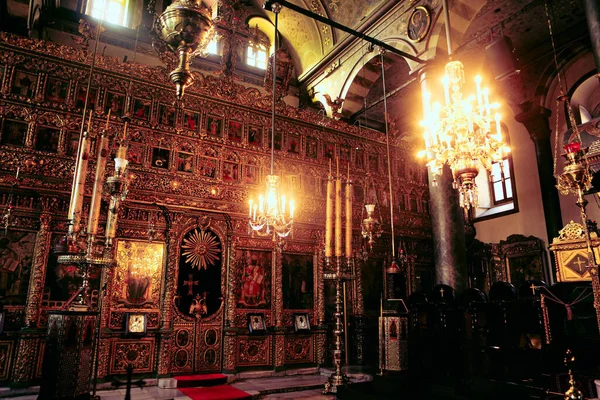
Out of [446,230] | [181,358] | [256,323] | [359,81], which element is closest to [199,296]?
[181,358]

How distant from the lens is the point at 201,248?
7953 millimetres

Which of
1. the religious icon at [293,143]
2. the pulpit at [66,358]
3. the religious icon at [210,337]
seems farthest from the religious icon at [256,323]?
the pulpit at [66,358]

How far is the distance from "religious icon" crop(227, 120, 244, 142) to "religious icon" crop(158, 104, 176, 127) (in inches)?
48.3

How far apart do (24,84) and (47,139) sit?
1.09 metres

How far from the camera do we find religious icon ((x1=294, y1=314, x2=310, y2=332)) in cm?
848

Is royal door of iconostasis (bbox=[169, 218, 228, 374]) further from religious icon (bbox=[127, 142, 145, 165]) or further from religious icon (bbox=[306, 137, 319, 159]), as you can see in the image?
religious icon (bbox=[306, 137, 319, 159])

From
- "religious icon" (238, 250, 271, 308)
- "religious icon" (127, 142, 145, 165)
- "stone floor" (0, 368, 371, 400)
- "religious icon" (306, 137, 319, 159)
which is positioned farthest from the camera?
"religious icon" (306, 137, 319, 159)

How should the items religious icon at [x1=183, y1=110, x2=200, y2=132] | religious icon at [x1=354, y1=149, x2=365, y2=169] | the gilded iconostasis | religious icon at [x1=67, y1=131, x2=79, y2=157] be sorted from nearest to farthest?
the gilded iconostasis < religious icon at [x1=67, y1=131, x2=79, y2=157] < religious icon at [x1=183, y1=110, x2=200, y2=132] < religious icon at [x1=354, y1=149, x2=365, y2=169]

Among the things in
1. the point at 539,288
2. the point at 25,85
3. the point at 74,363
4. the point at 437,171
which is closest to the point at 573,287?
the point at 539,288

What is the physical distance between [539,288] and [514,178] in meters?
6.79

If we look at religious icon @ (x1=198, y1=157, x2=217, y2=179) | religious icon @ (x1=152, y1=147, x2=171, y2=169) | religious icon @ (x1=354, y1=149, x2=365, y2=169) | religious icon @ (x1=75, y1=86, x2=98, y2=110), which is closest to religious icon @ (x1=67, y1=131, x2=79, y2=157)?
religious icon @ (x1=75, y1=86, x2=98, y2=110)

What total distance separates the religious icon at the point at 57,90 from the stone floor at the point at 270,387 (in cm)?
498

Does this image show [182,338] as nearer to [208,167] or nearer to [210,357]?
[210,357]

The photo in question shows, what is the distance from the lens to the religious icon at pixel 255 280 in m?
8.16
